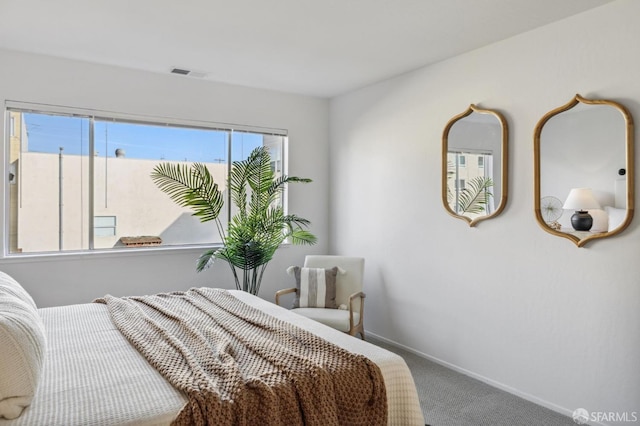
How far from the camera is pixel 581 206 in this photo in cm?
281

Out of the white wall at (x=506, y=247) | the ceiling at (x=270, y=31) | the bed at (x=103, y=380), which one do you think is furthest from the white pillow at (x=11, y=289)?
the white wall at (x=506, y=247)

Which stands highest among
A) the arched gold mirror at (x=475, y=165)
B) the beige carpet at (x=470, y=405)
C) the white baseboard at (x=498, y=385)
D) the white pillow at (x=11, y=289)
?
the arched gold mirror at (x=475, y=165)

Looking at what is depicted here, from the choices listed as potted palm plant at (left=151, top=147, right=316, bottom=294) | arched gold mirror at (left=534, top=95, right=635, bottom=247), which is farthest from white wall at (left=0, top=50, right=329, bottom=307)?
arched gold mirror at (left=534, top=95, right=635, bottom=247)

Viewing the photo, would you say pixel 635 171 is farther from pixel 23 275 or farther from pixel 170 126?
pixel 23 275

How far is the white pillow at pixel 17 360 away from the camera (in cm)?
153

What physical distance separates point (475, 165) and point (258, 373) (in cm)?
251

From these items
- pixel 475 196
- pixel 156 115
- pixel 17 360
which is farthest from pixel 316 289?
Result: pixel 17 360

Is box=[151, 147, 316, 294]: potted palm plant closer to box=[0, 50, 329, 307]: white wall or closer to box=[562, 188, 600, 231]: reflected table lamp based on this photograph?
box=[0, 50, 329, 307]: white wall

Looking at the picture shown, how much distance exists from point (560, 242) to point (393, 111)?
1.97 metres

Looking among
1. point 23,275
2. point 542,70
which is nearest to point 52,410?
point 23,275

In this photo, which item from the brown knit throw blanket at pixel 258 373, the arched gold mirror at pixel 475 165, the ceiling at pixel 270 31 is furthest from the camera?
the arched gold mirror at pixel 475 165

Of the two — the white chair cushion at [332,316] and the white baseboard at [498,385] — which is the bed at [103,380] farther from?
the white baseboard at [498,385]

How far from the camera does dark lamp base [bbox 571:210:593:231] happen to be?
2.80 m

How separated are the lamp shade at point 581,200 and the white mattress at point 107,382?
1.63m
